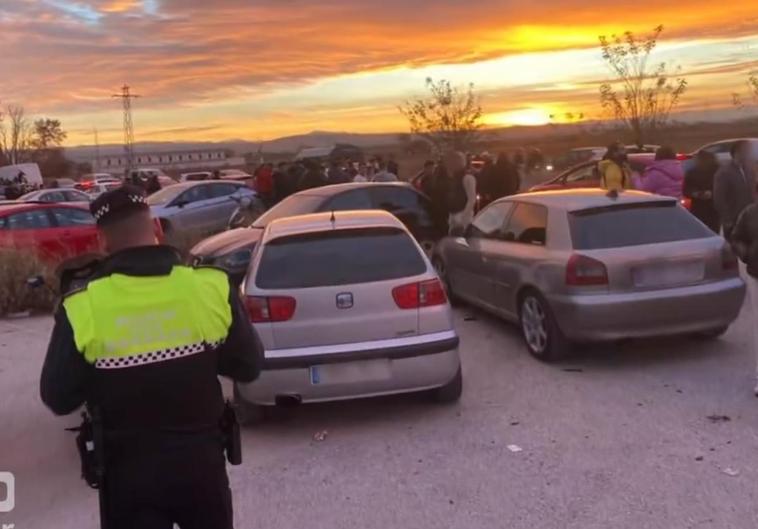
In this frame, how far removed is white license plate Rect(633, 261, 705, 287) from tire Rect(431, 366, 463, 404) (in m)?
1.78

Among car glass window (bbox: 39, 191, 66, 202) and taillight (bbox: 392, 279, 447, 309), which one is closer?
taillight (bbox: 392, 279, 447, 309)

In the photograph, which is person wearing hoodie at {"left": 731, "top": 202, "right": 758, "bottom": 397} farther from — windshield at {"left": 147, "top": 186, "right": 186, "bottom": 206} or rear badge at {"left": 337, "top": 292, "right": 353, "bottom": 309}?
windshield at {"left": 147, "top": 186, "right": 186, "bottom": 206}

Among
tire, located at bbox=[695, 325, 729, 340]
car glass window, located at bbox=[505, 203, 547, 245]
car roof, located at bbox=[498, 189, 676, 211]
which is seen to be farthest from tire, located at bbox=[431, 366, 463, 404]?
tire, located at bbox=[695, 325, 729, 340]

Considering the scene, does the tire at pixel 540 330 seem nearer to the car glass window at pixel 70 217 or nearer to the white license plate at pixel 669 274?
the white license plate at pixel 669 274

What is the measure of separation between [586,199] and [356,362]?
9.82 feet

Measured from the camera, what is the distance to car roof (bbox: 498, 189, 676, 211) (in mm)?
7594

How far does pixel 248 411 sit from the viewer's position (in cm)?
625

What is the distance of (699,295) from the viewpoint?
7160 mm

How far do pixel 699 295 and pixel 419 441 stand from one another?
2914mm

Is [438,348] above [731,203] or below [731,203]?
below

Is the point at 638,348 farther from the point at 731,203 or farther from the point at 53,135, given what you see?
the point at 53,135

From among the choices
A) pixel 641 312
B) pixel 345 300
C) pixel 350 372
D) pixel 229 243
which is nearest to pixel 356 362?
pixel 350 372

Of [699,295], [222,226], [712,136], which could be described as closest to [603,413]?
[699,295]

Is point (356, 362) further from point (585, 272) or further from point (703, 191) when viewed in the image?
point (703, 191)
